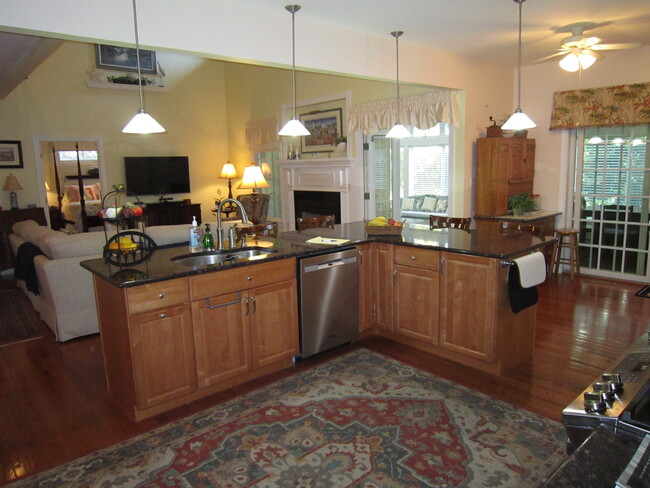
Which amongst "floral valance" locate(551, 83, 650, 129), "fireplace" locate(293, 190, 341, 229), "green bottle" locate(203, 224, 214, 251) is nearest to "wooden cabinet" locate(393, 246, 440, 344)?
"green bottle" locate(203, 224, 214, 251)

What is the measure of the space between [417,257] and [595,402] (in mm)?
2469

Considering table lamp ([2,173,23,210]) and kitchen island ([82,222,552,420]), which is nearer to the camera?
kitchen island ([82,222,552,420])

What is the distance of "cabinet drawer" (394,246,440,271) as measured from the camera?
3479 mm

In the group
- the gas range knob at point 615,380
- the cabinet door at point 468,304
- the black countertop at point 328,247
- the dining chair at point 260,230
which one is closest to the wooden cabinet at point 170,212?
the dining chair at point 260,230

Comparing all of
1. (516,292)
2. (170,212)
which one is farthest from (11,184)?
(516,292)

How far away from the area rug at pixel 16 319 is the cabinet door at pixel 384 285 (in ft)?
10.1

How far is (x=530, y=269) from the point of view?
10.4ft

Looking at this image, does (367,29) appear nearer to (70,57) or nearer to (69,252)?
(69,252)

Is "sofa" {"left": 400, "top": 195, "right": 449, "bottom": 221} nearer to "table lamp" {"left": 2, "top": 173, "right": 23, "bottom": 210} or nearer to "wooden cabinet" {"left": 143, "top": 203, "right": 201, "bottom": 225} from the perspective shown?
"wooden cabinet" {"left": 143, "top": 203, "right": 201, "bottom": 225}

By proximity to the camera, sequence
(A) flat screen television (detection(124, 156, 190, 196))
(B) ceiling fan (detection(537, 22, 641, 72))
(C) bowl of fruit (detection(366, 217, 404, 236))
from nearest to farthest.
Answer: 1. (C) bowl of fruit (detection(366, 217, 404, 236))
2. (B) ceiling fan (detection(537, 22, 641, 72))
3. (A) flat screen television (detection(124, 156, 190, 196))

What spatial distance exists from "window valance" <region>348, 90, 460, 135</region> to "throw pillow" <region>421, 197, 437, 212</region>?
2.94 m

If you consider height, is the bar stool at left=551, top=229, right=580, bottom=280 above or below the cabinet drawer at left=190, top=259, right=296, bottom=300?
below

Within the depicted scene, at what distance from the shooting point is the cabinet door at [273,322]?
321 centimetres

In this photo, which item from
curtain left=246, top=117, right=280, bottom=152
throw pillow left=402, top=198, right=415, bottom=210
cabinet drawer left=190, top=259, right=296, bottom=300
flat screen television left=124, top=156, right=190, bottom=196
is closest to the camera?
cabinet drawer left=190, top=259, right=296, bottom=300
